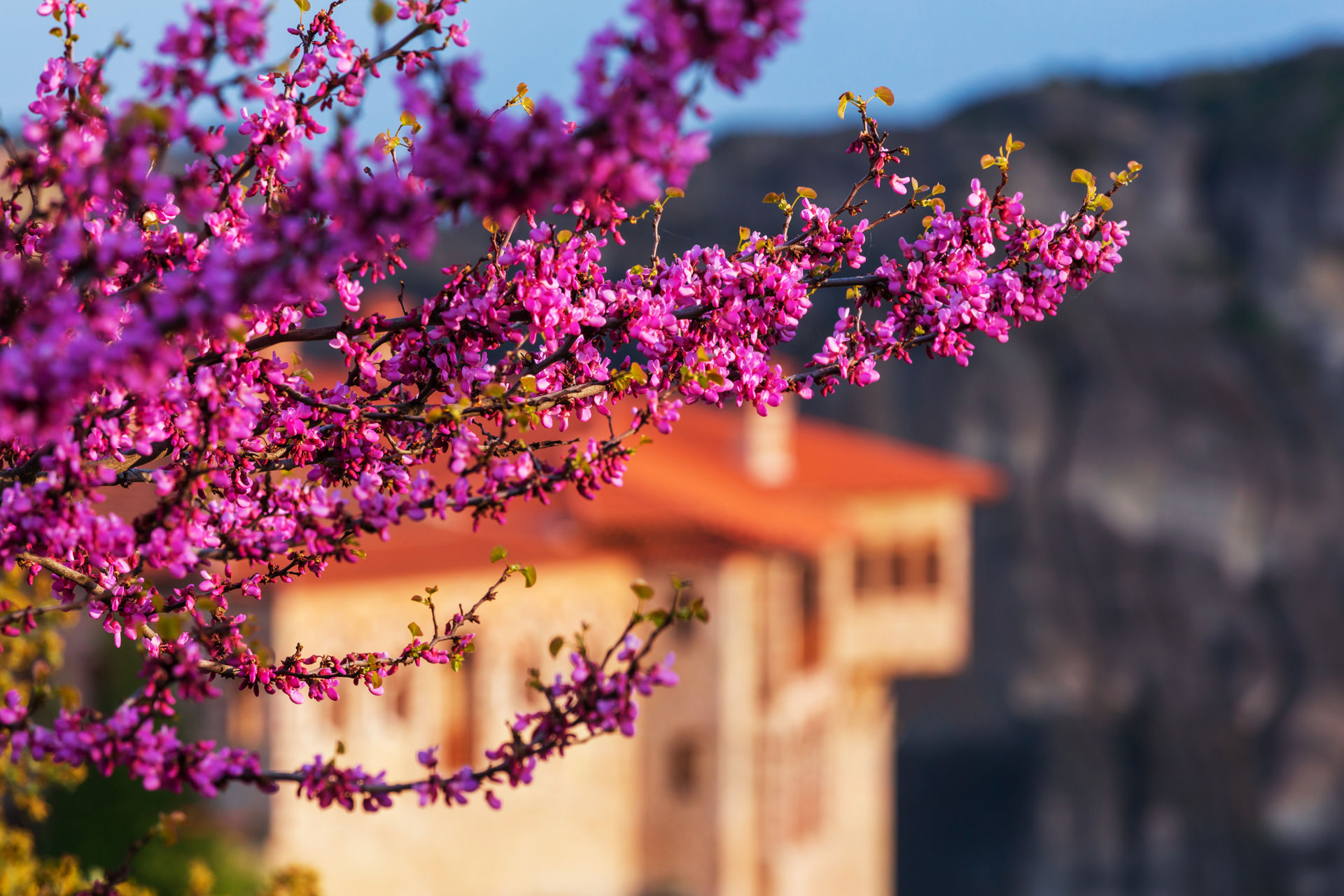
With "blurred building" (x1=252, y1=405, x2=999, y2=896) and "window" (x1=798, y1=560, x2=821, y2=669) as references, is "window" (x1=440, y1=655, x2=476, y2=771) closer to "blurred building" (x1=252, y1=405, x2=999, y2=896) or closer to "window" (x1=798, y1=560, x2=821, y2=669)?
"blurred building" (x1=252, y1=405, x2=999, y2=896)

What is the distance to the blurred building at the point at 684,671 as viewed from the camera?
Result: 18.4m

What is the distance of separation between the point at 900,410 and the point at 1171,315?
34.7 feet

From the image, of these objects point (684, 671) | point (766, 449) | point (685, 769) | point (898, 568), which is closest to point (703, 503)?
point (684, 671)

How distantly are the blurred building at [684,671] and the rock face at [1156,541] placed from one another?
17.6m

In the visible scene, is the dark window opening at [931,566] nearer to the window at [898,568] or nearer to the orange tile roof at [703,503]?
the window at [898,568]

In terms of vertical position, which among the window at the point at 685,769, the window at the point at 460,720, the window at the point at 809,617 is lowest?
the window at the point at 685,769

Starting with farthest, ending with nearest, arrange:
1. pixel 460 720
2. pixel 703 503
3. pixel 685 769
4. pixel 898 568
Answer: pixel 898 568 < pixel 703 503 < pixel 685 769 < pixel 460 720

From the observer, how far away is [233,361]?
2.96 m

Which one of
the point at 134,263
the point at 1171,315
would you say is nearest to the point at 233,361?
the point at 134,263

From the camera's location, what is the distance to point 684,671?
886 inches

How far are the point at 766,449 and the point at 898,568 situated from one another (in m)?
3.87

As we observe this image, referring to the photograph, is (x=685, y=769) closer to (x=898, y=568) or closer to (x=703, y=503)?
(x=703, y=503)

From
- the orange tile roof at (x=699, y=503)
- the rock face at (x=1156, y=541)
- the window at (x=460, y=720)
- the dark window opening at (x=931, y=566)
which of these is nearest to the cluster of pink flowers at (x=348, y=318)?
the orange tile roof at (x=699, y=503)

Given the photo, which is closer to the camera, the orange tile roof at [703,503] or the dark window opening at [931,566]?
the orange tile roof at [703,503]
